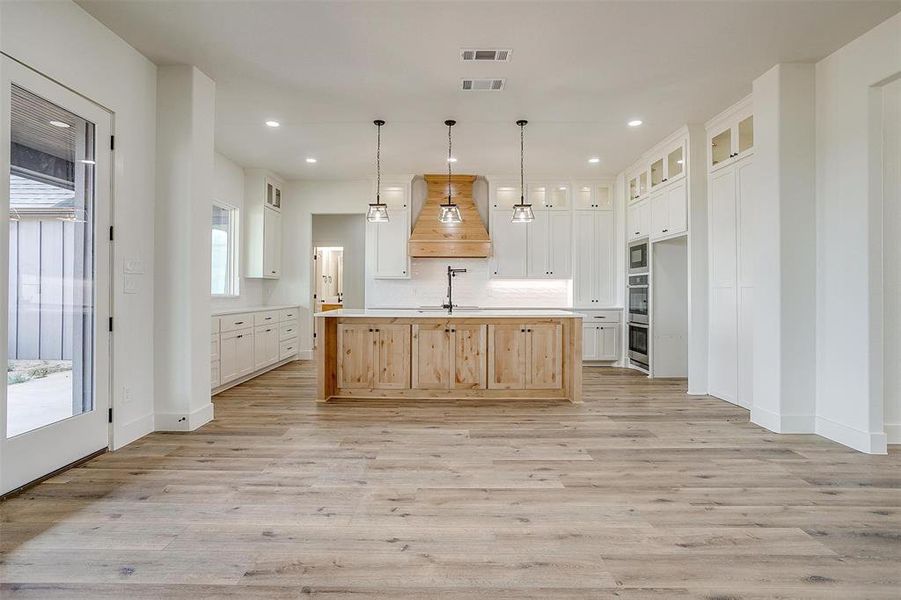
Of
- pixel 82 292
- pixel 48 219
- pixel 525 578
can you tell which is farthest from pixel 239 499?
pixel 48 219

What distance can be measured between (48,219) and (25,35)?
99cm

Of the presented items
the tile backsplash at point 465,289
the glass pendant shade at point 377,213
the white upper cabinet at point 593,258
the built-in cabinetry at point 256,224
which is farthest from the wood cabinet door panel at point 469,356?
the built-in cabinetry at point 256,224

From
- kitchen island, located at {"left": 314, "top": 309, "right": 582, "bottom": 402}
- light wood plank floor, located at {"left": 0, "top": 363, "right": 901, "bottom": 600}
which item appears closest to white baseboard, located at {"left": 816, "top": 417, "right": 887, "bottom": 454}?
light wood plank floor, located at {"left": 0, "top": 363, "right": 901, "bottom": 600}

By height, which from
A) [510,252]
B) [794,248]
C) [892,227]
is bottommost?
[794,248]

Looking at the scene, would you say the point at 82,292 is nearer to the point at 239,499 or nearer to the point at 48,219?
the point at 48,219

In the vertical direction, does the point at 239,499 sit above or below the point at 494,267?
below

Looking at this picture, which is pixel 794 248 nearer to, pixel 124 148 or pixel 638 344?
pixel 638 344

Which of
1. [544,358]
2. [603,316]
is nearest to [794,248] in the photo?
[544,358]

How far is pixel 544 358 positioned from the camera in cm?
461

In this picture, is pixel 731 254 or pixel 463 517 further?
pixel 731 254

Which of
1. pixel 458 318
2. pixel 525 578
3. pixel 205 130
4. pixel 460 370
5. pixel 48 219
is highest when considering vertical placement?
pixel 205 130

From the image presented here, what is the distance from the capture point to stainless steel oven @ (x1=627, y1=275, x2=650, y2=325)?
5969mm

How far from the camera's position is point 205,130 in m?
3.71

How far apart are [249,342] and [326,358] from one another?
153 cm
